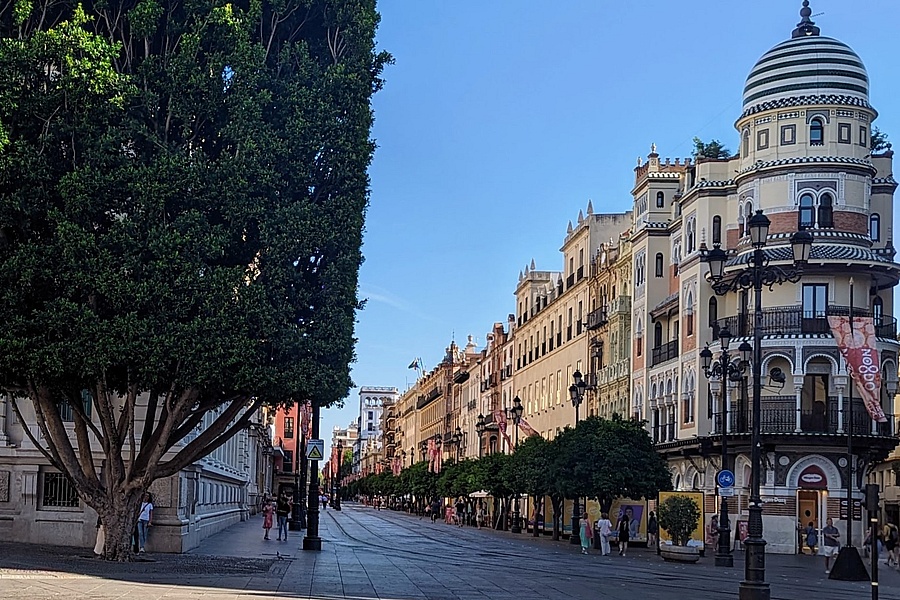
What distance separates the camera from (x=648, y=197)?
66.4 meters

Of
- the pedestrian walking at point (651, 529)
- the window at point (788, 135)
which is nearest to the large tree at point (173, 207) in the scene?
the window at point (788, 135)

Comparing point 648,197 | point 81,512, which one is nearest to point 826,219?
point 648,197

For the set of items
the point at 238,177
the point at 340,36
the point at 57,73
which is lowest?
the point at 238,177

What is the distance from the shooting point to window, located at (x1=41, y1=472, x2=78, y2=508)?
35.0m

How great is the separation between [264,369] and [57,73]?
7372 mm

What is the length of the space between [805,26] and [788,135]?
5.67 m

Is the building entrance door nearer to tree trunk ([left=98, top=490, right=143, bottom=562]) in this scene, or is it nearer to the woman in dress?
the woman in dress

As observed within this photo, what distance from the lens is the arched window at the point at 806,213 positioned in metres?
53.3

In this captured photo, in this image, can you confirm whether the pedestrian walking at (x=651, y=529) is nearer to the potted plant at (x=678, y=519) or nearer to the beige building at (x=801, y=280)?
the beige building at (x=801, y=280)

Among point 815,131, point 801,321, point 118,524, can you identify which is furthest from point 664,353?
point 118,524

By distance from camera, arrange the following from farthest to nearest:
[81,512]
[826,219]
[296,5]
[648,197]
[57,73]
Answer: [648,197]
[826,219]
[81,512]
[296,5]
[57,73]

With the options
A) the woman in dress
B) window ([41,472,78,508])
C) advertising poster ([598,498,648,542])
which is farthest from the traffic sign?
advertising poster ([598,498,648,542])

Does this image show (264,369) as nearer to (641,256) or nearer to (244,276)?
(244,276)

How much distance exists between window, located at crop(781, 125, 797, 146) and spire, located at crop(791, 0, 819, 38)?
15.5 ft
